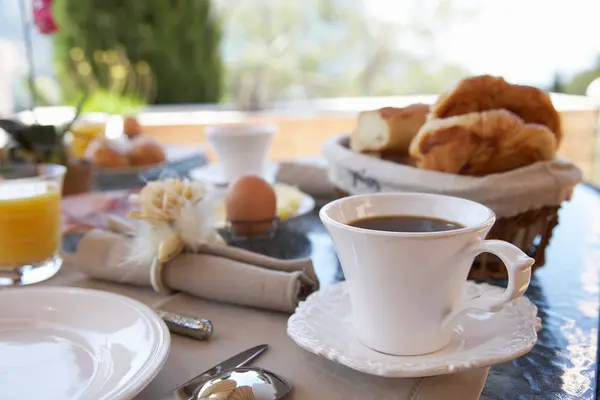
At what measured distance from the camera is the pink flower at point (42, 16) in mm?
1329

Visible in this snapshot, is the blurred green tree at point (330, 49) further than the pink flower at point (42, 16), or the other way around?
the blurred green tree at point (330, 49)

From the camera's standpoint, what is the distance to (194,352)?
61 cm

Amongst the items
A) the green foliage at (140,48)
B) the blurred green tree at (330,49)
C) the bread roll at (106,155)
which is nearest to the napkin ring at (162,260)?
the bread roll at (106,155)

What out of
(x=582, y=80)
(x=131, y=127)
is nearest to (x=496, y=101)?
(x=131, y=127)

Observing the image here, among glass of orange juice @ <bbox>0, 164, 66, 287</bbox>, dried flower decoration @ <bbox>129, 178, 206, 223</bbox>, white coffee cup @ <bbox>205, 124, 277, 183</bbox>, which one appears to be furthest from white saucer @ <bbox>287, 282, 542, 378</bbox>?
white coffee cup @ <bbox>205, 124, 277, 183</bbox>

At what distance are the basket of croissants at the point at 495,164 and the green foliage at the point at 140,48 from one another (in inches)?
143

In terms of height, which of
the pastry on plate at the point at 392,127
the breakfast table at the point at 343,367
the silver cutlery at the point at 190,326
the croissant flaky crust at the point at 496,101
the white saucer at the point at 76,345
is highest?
the croissant flaky crust at the point at 496,101

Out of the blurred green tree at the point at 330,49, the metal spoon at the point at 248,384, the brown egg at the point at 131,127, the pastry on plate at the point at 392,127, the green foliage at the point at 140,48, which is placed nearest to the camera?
the metal spoon at the point at 248,384

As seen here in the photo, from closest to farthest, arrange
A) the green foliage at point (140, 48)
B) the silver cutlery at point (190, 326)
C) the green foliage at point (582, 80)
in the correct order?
the silver cutlery at point (190, 326) < the green foliage at point (582, 80) < the green foliage at point (140, 48)

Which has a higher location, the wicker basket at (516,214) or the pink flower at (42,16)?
the pink flower at (42,16)

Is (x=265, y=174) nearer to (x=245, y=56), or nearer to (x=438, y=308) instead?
(x=438, y=308)

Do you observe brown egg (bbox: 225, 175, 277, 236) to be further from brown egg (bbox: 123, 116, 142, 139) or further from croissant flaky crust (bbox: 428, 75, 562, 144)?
brown egg (bbox: 123, 116, 142, 139)

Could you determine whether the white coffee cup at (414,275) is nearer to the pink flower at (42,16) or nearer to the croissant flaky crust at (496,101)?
the croissant flaky crust at (496,101)

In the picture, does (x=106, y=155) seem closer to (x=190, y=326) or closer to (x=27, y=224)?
(x=27, y=224)
